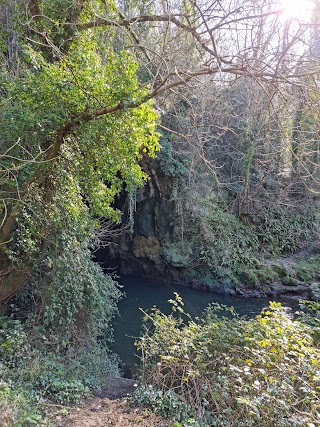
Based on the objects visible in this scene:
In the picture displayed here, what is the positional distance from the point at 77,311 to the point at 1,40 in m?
5.14

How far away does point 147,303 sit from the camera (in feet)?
37.0

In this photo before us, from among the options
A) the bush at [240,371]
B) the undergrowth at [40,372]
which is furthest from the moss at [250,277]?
the bush at [240,371]

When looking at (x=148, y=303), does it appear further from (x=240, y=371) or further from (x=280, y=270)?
(x=240, y=371)

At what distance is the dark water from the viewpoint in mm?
8320

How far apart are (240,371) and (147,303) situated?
8.32 m

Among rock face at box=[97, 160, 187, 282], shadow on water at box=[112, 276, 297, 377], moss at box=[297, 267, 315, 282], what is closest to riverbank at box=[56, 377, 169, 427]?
shadow on water at box=[112, 276, 297, 377]

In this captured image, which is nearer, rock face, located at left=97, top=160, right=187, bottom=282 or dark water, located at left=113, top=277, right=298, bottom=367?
dark water, located at left=113, top=277, right=298, bottom=367

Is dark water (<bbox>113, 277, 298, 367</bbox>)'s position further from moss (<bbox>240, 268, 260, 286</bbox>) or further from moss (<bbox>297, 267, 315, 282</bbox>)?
moss (<bbox>297, 267, 315, 282</bbox>)

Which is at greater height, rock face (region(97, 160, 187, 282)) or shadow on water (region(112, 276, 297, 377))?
rock face (region(97, 160, 187, 282))

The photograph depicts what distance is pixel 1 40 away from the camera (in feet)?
19.7

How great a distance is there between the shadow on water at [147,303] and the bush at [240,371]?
2880mm

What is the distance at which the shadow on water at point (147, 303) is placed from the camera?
8078 mm

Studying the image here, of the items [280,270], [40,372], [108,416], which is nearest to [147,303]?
[280,270]

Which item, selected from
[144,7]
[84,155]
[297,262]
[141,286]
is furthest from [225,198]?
[84,155]
